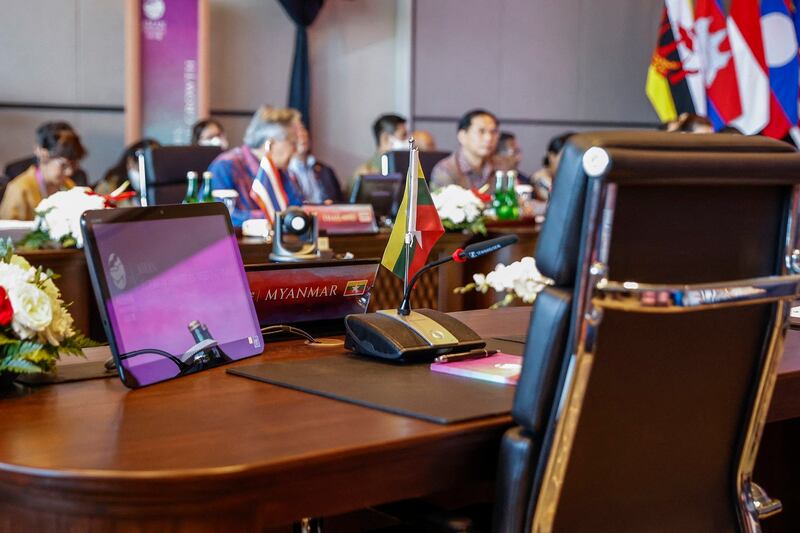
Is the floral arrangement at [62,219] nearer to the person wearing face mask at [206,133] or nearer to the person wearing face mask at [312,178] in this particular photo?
the person wearing face mask at [206,133]

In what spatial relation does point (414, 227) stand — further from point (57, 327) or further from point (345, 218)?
point (345, 218)

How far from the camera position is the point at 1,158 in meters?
6.85

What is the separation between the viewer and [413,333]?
1727mm

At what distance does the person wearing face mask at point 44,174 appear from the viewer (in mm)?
5105

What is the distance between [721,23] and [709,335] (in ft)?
26.5

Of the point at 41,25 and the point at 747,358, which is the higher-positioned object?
the point at 41,25

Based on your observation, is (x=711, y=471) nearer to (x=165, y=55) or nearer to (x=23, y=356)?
(x=23, y=356)

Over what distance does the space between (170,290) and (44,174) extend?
12.9 feet

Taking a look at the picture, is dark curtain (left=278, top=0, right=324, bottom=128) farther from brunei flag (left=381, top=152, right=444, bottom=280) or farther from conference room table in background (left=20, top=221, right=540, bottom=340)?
brunei flag (left=381, top=152, right=444, bottom=280)

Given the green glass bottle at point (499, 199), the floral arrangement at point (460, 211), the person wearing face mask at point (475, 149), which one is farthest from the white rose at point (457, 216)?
the person wearing face mask at point (475, 149)

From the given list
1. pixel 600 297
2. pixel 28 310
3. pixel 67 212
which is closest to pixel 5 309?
pixel 28 310

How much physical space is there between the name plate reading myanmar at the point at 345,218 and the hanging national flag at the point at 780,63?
547 cm

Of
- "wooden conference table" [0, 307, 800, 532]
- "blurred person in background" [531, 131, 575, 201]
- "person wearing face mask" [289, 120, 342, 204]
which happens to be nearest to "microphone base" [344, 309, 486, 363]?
"wooden conference table" [0, 307, 800, 532]

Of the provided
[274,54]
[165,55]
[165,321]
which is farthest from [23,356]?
[274,54]
